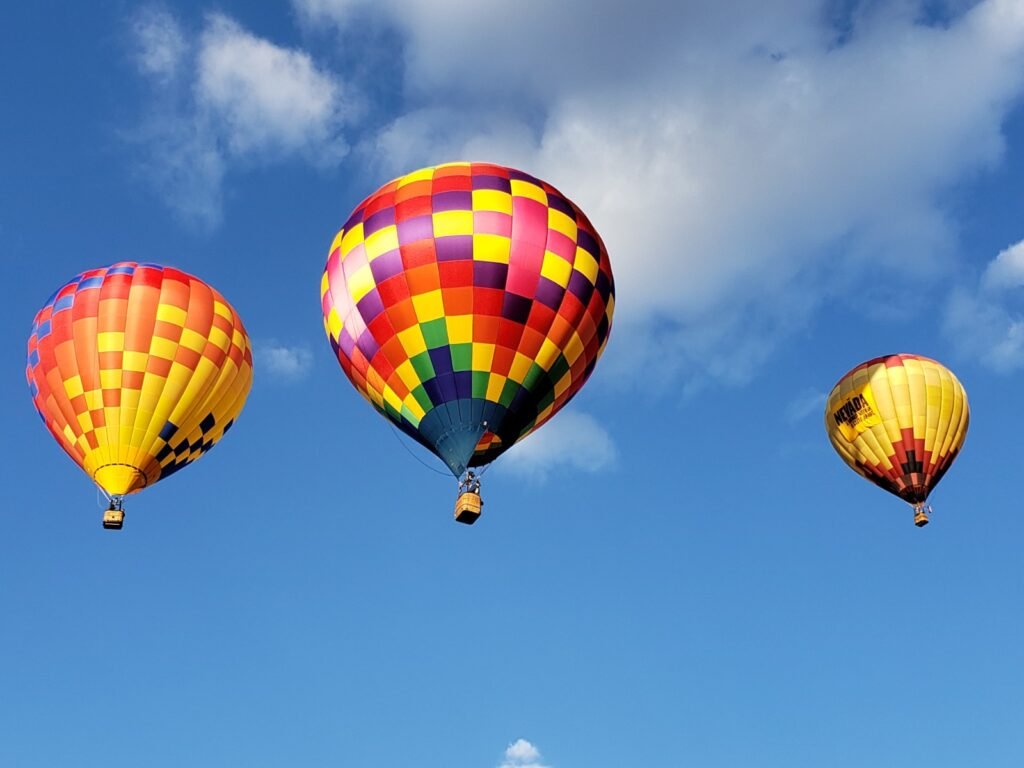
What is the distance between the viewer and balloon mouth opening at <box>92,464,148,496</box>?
26.3 m

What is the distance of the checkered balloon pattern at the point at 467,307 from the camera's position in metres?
22.6

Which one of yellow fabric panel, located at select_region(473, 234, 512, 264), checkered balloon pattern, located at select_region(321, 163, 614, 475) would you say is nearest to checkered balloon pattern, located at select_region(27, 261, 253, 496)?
checkered balloon pattern, located at select_region(321, 163, 614, 475)

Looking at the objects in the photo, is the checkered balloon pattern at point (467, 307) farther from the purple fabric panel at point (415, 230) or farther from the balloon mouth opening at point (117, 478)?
the balloon mouth opening at point (117, 478)

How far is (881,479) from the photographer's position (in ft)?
107

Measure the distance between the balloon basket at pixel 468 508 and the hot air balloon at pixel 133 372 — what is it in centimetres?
796

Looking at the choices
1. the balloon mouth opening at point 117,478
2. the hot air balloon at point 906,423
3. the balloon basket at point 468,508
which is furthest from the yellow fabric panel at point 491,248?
the hot air balloon at point 906,423

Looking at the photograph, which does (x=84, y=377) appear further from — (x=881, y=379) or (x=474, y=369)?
(x=881, y=379)

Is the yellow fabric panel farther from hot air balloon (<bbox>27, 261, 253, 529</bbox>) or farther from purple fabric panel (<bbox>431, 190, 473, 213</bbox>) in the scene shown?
hot air balloon (<bbox>27, 261, 253, 529</bbox>)

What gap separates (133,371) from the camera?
1049 inches

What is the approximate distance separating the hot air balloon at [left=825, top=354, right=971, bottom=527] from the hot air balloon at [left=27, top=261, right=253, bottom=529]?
15.5m

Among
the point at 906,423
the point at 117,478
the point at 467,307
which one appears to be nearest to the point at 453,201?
the point at 467,307

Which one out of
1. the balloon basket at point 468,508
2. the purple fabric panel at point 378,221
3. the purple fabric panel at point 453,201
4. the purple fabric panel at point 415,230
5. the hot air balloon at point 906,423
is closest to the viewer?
the balloon basket at point 468,508

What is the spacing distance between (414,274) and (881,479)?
1544 centimetres

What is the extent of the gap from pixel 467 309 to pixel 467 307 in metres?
0.03
